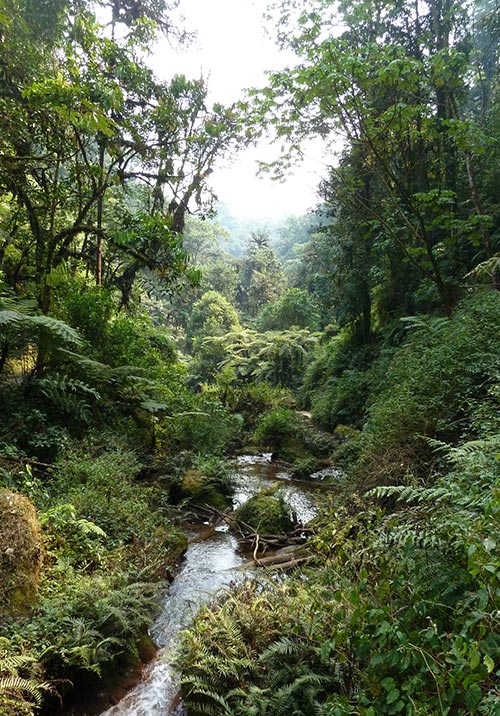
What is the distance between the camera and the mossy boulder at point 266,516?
→ 641 cm

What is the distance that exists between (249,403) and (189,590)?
12.3 meters

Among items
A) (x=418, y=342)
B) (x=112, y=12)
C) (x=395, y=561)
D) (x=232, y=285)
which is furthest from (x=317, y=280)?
(x=395, y=561)

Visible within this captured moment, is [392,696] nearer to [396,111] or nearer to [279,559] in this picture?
[279,559]

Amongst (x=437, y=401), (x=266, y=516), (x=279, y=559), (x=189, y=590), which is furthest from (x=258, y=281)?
(x=189, y=590)

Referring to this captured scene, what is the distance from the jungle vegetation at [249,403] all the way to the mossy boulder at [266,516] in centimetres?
95

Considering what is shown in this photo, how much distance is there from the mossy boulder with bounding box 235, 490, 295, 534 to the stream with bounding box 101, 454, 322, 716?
1.20 feet

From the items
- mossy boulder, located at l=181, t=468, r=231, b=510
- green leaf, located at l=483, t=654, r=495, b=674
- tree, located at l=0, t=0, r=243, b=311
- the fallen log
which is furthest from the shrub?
tree, located at l=0, t=0, r=243, b=311

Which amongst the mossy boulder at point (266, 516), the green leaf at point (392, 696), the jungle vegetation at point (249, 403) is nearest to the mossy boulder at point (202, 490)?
the jungle vegetation at point (249, 403)

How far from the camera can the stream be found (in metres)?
3.21

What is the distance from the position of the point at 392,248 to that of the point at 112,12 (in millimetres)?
10907

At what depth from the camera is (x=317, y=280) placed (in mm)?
Result: 19219

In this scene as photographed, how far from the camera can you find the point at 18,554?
11.4 feet

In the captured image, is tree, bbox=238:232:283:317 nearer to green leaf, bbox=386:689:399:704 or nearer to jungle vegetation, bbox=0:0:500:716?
jungle vegetation, bbox=0:0:500:716

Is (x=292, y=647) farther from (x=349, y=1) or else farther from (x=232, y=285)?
(x=232, y=285)
